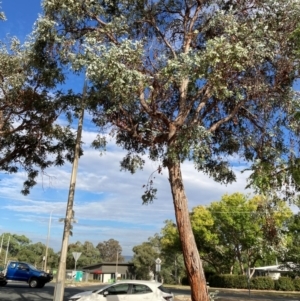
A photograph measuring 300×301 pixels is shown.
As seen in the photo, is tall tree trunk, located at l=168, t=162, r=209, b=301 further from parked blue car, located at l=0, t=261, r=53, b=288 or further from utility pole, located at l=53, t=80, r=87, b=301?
parked blue car, located at l=0, t=261, r=53, b=288

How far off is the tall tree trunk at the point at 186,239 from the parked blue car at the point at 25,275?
18412mm

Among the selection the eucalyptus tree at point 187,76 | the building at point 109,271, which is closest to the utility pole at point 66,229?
the eucalyptus tree at point 187,76

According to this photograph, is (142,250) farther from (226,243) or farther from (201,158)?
(201,158)

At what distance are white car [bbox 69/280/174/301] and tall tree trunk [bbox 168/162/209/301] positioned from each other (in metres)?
3.48

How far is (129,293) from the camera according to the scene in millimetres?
14945

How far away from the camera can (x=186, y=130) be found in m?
11.7

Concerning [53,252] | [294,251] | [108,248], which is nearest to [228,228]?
[294,251]

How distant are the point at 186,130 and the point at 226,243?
37.1 m

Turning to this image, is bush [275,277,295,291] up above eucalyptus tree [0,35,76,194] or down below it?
below

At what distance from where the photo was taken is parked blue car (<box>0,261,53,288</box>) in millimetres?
27438

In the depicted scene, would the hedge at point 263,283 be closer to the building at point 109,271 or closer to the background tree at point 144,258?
the background tree at point 144,258

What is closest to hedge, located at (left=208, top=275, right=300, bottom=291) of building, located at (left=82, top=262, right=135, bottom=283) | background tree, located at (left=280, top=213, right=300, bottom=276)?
background tree, located at (left=280, top=213, right=300, bottom=276)

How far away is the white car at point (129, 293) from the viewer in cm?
1465

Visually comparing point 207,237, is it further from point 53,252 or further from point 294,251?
point 53,252
